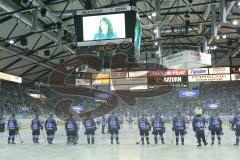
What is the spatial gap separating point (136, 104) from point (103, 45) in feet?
98.8

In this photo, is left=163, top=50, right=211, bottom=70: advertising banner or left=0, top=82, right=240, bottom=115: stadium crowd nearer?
left=163, top=50, right=211, bottom=70: advertising banner

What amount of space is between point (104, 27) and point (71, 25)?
34.2 feet

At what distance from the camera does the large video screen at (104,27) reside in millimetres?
10188

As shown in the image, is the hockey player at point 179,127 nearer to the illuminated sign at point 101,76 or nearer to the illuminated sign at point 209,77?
the illuminated sign at point 209,77

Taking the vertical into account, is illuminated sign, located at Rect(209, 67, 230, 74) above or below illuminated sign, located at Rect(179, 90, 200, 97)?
above

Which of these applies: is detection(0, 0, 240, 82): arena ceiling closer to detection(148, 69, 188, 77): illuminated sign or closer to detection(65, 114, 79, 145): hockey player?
detection(148, 69, 188, 77): illuminated sign

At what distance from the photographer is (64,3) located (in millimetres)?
16859

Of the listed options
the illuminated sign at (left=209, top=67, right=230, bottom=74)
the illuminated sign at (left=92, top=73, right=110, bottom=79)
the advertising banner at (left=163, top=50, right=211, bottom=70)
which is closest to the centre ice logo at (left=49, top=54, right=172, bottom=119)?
the illuminated sign at (left=92, top=73, right=110, bottom=79)

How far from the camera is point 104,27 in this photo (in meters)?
10.3

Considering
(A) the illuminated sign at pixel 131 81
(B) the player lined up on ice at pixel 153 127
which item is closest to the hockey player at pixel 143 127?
(B) the player lined up on ice at pixel 153 127

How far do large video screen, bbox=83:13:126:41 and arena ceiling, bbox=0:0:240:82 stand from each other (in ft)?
14.8

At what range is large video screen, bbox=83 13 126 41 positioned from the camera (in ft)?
33.4

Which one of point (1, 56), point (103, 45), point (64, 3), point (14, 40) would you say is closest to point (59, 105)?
point (1, 56)

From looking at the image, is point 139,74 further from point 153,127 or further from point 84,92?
point 84,92
